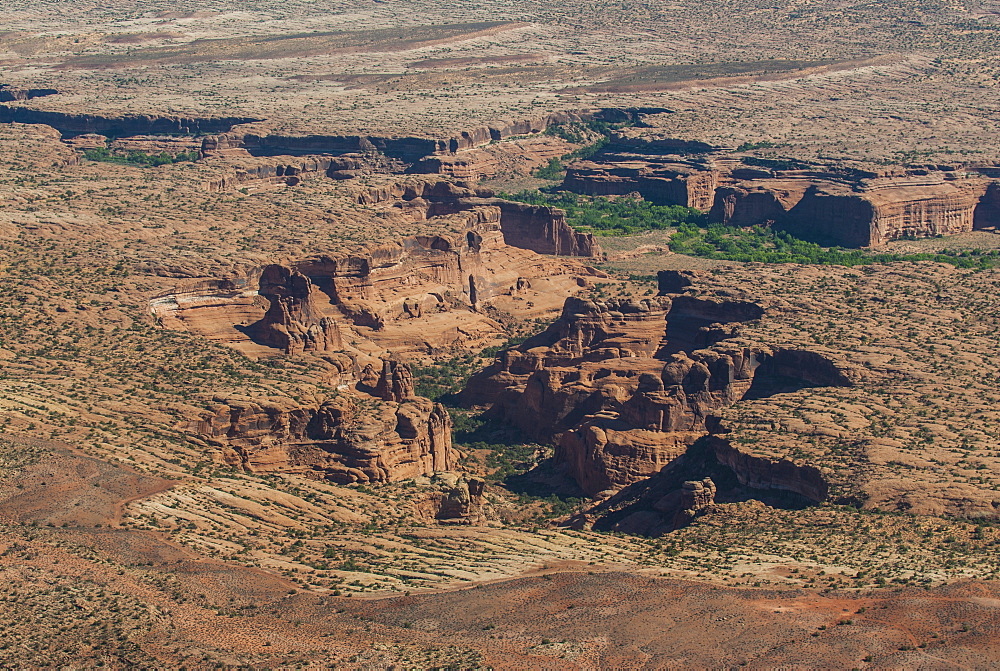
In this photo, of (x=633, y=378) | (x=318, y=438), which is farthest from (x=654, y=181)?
(x=318, y=438)

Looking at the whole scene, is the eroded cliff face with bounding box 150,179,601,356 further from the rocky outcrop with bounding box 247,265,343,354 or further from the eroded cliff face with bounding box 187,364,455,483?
the eroded cliff face with bounding box 187,364,455,483

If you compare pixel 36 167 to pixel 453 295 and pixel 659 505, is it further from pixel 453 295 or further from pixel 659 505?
pixel 659 505

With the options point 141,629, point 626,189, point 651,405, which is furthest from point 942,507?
point 626,189

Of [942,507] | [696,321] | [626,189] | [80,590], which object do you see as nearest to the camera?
[80,590]

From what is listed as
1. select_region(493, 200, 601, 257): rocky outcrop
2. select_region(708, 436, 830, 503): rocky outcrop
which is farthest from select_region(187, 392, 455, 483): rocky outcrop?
select_region(493, 200, 601, 257): rocky outcrop

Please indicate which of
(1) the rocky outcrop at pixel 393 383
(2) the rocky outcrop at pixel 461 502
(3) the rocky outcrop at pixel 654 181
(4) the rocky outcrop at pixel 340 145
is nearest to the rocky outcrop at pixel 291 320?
(1) the rocky outcrop at pixel 393 383

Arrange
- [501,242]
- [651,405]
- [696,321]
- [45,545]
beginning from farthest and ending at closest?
1. [501,242]
2. [696,321]
3. [651,405]
4. [45,545]

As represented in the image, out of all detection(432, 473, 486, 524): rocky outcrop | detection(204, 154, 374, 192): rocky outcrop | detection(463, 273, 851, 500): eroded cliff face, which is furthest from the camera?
detection(204, 154, 374, 192): rocky outcrop
